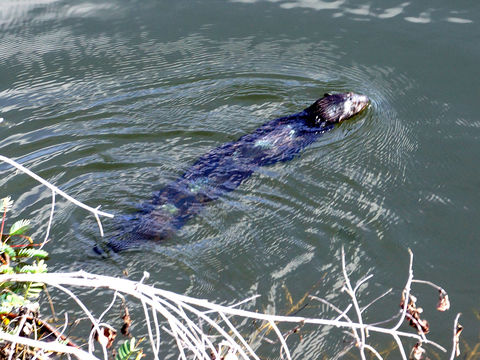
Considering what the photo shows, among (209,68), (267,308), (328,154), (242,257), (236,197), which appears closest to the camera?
(267,308)

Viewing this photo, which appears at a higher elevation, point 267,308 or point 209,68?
point 209,68

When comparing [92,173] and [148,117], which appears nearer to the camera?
[92,173]

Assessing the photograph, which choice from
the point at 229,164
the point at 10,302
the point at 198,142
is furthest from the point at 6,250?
the point at 198,142

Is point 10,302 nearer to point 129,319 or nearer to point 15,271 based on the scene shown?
point 15,271

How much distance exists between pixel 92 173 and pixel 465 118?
3.88 m

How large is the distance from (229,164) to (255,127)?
2.67 feet

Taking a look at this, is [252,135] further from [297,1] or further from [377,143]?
[297,1]

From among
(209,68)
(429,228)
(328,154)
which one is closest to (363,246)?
(429,228)

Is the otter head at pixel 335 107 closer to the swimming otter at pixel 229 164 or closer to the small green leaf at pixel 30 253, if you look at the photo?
the swimming otter at pixel 229 164

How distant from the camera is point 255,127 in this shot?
694 cm

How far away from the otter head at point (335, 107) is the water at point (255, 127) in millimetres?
147

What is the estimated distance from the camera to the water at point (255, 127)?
512cm

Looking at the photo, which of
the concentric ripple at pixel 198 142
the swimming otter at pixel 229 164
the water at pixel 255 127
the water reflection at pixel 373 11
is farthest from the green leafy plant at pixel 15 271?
the water reflection at pixel 373 11

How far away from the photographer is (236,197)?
584cm
